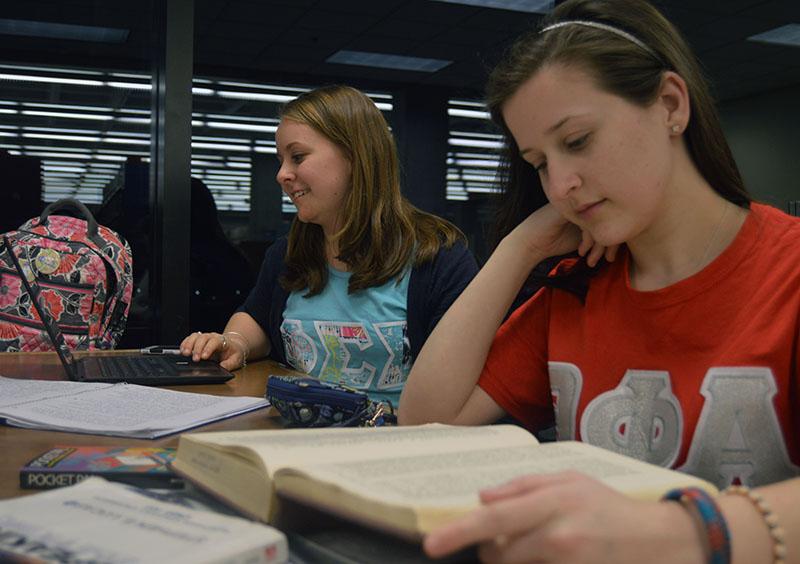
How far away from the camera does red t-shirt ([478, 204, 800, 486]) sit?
82 cm

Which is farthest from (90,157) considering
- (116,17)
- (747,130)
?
(747,130)

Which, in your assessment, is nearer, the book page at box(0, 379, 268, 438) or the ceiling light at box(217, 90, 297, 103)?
the book page at box(0, 379, 268, 438)

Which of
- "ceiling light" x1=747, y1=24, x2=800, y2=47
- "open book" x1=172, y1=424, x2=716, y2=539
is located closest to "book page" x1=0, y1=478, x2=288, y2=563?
"open book" x1=172, y1=424, x2=716, y2=539

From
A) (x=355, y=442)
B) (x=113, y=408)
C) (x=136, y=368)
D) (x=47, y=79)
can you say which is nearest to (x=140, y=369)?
(x=136, y=368)

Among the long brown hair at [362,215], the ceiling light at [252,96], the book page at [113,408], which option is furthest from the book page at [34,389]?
the ceiling light at [252,96]

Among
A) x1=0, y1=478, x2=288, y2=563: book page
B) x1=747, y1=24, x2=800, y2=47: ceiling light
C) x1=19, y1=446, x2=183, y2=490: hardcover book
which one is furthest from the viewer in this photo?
x1=747, y1=24, x2=800, y2=47: ceiling light

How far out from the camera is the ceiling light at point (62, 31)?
3096mm

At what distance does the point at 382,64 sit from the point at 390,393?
3107 millimetres

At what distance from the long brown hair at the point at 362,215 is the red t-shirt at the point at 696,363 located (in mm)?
715

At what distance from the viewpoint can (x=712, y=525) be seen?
1.54 ft

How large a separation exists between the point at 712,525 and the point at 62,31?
3.21 metres

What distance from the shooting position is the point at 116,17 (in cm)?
317

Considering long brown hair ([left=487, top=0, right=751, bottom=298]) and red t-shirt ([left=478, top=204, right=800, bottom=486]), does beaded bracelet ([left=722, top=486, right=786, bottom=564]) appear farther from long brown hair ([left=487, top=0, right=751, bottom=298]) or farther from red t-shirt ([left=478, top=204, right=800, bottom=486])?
long brown hair ([left=487, top=0, right=751, bottom=298])

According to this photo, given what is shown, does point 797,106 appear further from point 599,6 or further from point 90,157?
point 599,6
